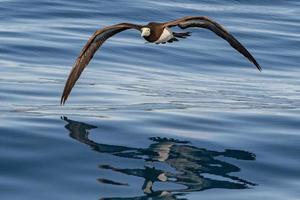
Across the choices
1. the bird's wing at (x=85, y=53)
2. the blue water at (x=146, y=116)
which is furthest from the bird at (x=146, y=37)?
the blue water at (x=146, y=116)

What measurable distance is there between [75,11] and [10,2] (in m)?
2.28

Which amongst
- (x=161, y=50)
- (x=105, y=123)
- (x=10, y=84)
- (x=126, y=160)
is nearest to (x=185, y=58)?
(x=161, y=50)

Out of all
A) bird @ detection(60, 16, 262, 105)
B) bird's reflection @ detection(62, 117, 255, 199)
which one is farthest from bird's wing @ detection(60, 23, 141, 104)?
bird's reflection @ detection(62, 117, 255, 199)

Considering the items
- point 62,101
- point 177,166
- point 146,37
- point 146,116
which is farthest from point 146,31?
point 177,166

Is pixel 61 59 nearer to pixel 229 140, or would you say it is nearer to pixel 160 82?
pixel 160 82

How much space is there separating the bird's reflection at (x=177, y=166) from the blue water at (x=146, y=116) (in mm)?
15

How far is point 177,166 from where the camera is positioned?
11.1m

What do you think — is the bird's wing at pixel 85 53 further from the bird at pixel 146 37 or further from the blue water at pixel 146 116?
the blue water at pixel 146 116

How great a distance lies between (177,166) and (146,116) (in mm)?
2862

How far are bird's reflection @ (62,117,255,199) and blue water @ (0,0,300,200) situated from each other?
0.05ft

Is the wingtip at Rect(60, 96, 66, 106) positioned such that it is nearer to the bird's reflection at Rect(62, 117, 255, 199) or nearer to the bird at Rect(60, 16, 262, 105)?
the bird at Rect(60, 16, 262, 105)

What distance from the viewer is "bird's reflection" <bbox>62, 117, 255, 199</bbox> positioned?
10.3 m

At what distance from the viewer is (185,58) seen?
21047mm

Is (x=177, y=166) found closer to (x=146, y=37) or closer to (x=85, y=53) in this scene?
(x=146, y=37)
